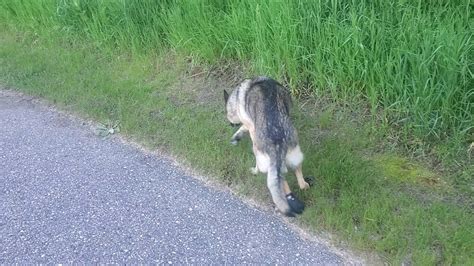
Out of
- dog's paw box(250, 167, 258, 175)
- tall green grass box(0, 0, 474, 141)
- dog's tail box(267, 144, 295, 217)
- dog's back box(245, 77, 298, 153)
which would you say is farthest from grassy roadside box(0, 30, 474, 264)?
dog's back box(245, 77, 298, 153)

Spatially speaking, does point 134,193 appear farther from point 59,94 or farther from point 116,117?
point 59,94

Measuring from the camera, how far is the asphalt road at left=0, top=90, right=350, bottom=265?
341cm

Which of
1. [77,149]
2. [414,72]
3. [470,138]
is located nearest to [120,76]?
[77,149]

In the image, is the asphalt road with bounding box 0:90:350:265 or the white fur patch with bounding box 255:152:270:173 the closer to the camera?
the asphalt road with bounding box 0:90:350:265

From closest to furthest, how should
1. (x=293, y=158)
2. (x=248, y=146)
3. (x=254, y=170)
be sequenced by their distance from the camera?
(x=293, y=158)
(x=254, y=170)
(x=248, y=146)

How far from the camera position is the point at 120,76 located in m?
5.95

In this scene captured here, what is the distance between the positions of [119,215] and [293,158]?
1.42 meters

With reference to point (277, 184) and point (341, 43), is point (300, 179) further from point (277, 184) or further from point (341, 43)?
point (341, 43)

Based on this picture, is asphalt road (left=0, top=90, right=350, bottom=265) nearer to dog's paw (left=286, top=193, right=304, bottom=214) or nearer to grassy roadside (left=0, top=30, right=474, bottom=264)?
dog's paw (left=286, top=193, right=304, bottom=214)

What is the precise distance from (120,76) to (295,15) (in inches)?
88.6

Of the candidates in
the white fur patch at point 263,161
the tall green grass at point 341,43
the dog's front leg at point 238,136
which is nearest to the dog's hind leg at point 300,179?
the white fur patch at point 263,161

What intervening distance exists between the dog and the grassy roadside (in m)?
0.21

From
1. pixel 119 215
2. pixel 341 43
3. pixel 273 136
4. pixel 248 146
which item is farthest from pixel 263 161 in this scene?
pixel 341 43

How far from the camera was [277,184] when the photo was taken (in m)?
3.58
